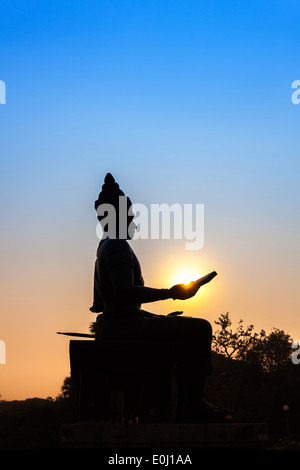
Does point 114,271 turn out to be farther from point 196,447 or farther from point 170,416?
point 196,447

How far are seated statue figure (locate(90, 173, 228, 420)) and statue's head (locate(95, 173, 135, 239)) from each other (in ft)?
0.24

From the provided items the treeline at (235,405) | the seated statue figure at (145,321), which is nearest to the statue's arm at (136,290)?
the seated statue figure at (145,321)

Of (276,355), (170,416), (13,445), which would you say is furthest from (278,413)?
(170,416)

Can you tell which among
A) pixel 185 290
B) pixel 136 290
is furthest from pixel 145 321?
pixel 185 290

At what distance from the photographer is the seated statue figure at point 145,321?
30.2 feet

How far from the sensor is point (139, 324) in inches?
374

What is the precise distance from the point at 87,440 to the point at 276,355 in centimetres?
6109

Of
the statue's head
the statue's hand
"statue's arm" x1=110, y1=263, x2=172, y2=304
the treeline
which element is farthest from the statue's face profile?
the treeline

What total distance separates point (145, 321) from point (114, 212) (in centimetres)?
222

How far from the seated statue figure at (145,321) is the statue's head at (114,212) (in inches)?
2.8

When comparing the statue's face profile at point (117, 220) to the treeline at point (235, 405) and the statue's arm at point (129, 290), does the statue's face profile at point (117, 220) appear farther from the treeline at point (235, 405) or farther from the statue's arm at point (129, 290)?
the treeline at point (235, 405)

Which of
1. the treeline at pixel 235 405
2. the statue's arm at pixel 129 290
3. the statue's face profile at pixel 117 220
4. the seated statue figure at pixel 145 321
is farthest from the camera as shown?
the treeline at pixel 235 405

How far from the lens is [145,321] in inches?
375

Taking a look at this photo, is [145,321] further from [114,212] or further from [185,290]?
[114,212]
